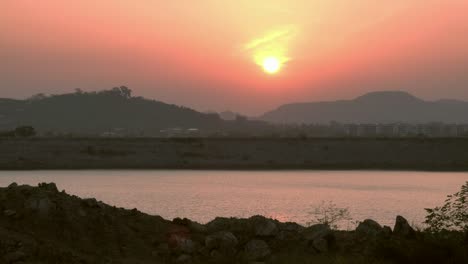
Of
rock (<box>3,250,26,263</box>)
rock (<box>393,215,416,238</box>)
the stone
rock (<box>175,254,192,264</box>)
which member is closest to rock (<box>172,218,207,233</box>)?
the stone

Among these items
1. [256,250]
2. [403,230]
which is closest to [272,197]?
[403,230]

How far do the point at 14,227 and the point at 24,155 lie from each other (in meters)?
78.1

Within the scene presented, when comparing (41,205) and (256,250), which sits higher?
(41,205)

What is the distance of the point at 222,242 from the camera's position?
1457 centimetres

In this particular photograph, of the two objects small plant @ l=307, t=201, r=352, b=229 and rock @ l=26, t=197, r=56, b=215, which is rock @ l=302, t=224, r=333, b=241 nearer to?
small plant @ l=307, t=201, r=352, b=229

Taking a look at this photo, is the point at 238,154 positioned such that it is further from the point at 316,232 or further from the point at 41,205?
the point at 41,205

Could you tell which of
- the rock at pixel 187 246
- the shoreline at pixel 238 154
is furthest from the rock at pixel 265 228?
the shoreline at pixel 238 154

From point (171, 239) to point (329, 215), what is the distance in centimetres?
1505

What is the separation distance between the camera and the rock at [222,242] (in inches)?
567

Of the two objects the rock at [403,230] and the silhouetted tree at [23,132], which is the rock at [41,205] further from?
the silhouetted tree at [23,132]

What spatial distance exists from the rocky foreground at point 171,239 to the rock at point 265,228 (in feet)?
0.06

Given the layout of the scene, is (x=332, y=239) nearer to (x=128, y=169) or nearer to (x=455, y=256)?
(x=455, y=256)

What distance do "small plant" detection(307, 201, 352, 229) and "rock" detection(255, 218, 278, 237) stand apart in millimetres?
4569

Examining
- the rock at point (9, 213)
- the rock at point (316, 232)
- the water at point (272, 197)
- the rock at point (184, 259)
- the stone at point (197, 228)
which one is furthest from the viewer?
the water at point (272, 197)
